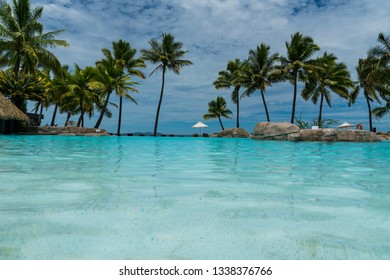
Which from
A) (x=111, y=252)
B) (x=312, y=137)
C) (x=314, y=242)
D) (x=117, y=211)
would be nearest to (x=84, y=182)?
(x=117, y=211)

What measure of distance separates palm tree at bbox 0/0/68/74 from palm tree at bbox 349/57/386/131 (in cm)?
2631

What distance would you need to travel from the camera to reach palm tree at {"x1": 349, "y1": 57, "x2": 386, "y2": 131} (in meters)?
25.4

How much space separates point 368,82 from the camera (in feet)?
88.4

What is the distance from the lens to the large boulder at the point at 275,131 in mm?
17641

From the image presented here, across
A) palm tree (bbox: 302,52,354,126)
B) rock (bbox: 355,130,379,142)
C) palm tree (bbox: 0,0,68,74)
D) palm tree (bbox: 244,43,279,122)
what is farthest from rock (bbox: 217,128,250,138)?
palm tree (bbox: 0,0,68,74)

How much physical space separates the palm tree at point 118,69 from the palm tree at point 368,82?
21872mm

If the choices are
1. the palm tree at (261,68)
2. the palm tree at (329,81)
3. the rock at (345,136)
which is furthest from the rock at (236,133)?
the rock at (345,136)

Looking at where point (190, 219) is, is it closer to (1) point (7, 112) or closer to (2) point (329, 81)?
(1) point (7, 112)

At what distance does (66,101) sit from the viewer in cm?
2991

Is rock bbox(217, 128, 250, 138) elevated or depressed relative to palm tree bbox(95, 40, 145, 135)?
depressed

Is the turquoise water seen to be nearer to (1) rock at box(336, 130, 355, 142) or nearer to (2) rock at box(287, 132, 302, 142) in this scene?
(2) rock at box(287, 132, 302, 142)

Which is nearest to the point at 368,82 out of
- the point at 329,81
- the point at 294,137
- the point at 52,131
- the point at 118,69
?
the point at 329,81

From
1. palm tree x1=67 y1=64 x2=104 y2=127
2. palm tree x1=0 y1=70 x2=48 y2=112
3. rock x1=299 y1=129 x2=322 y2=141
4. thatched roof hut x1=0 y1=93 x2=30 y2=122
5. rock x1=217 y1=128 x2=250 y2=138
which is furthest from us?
rock x1=217 y1=128 x2=250 y2=138
